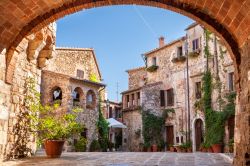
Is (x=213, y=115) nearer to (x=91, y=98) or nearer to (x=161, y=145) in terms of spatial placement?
(x=161, y=145)

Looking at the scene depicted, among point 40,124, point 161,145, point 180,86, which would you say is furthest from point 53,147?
point 161,145

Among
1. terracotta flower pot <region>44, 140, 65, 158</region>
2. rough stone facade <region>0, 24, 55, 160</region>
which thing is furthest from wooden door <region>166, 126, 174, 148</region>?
terracotta flower pot <region>44, 140, 65, 158</region>

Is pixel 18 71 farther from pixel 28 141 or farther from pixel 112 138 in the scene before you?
pixel 112 138

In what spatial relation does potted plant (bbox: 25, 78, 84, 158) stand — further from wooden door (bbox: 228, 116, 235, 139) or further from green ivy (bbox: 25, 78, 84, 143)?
wooden door (bbox: 228, 116, 235, 139)

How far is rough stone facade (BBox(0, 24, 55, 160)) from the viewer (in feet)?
18.5

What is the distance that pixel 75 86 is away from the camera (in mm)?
22484

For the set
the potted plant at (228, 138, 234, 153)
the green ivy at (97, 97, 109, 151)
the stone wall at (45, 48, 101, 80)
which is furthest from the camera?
the stone wall at (45, 48, 101, 80)

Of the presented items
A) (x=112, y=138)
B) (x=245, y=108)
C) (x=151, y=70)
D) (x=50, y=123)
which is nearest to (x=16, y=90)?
(x=50, y=123)

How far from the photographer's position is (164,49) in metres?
25.2

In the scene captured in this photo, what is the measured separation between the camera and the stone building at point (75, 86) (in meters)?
22.0

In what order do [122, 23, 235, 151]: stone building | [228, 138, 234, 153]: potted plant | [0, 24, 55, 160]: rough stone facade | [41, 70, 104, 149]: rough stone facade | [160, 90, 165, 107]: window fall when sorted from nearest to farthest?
[0, 24, 55, 160]: rough stone facade → [228, 138, 234, 153]: potted plant → [122, 23, 235, 151]: stone building → [41, 70, 104, 149]: rough stone facade → [160, 90, 165, 107]: window

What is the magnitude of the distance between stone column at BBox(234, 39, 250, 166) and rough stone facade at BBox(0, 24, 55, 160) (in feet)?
12.8

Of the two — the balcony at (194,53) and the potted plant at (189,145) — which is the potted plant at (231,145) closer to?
the potted plant at (189,145)

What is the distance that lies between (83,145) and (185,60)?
9.46 meters
